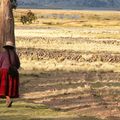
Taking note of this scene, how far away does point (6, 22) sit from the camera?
25.6 meters

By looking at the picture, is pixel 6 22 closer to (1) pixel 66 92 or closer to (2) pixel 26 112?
(1) pixel 66 92

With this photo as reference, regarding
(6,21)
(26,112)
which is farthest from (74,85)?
(26,112)

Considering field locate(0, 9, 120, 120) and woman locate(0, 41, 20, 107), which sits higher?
woman locate(0, 41, 20, 107)

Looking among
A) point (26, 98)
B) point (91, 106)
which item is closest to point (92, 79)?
point (26, 98)

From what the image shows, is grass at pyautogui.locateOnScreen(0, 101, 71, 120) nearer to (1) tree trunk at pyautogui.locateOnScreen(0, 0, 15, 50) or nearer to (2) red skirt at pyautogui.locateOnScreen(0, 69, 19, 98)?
(2) red skirt at pyautogui.locateOnScreen(0, 69, 19, 98)

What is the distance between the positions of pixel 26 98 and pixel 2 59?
3704 mm

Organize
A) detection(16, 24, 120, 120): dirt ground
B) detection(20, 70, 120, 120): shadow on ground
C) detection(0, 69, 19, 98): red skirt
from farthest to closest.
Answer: detection(20, 70, 120, 120): shadow on ground
detection(16, 24, 120, 120): dirt ground
detection(0, 69, 19, 98): red skirt

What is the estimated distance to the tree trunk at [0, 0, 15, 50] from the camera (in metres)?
24.6

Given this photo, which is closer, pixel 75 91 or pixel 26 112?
pixel 26 112

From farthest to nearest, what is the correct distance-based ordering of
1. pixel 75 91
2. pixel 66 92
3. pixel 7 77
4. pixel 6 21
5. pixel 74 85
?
pixel 6 21 → pixel 74 85 → pixel 75 91 → pixel 66 92 → pixel 7 77

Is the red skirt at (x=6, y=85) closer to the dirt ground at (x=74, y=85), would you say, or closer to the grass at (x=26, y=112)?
the grass at (x=26, y=112)

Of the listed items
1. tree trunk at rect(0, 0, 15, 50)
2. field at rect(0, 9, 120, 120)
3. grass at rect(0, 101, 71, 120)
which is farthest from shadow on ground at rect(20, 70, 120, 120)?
tree trunk at rect(0, 0, 15, 50)

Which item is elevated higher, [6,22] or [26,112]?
[6,22]

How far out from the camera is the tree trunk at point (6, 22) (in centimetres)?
2456
